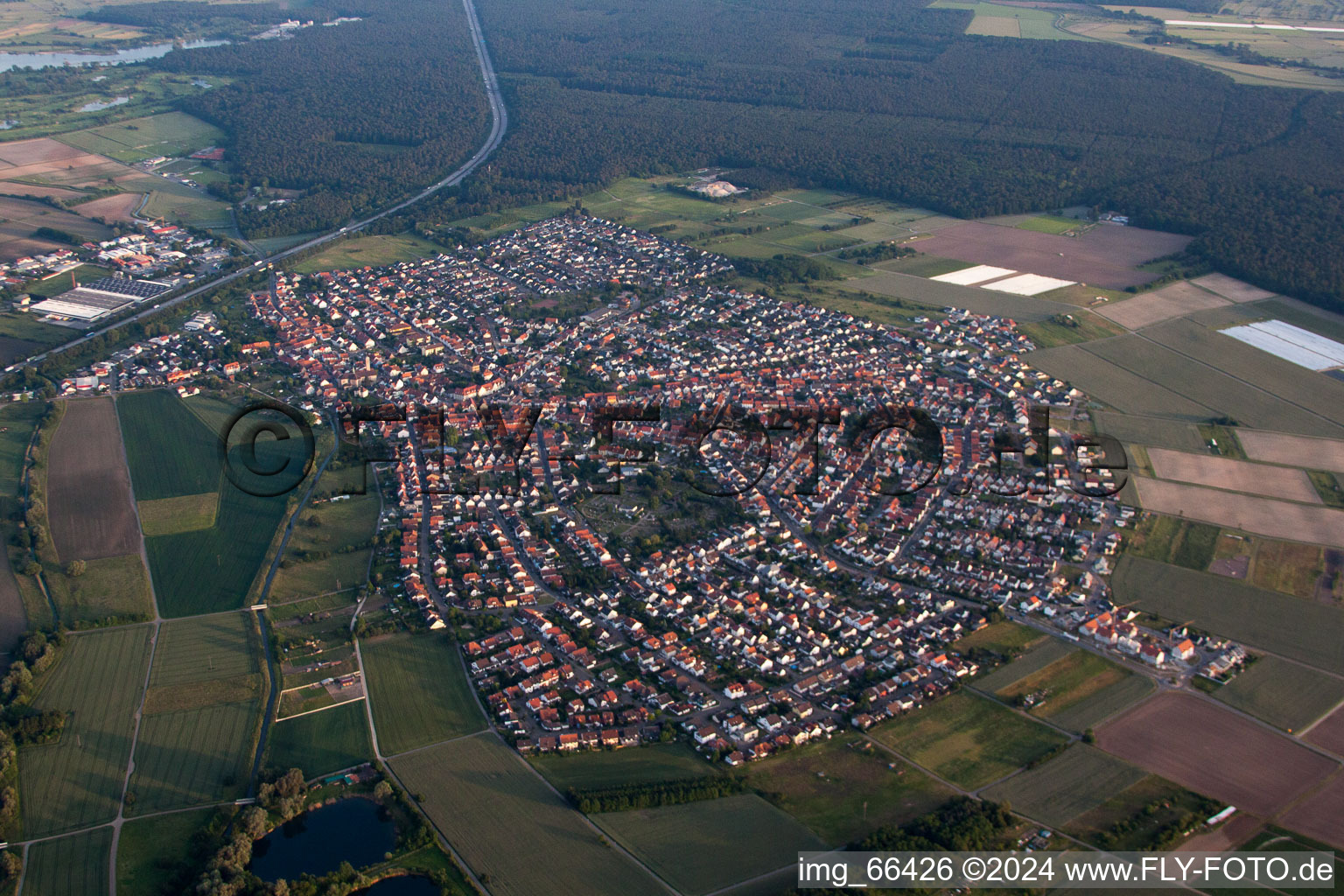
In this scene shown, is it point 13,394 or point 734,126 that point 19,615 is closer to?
point 13,394

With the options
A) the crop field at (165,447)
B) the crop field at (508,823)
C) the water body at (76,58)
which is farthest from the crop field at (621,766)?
the water body at (76,58)

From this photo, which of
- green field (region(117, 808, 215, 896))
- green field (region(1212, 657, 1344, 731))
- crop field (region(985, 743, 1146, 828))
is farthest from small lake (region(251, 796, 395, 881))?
green field (region(1212, 657, 1344, 731))

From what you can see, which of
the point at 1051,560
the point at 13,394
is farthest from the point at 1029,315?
the point at 13,394

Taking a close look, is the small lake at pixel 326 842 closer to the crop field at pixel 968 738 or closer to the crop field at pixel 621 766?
the crop field at pixel 621 766

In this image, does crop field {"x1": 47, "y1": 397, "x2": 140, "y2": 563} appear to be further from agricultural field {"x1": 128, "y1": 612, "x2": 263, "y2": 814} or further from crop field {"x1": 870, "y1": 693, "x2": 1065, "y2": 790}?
crop field {"x1": 870, "y1": 693, "x2": 1065, "y2": 790}

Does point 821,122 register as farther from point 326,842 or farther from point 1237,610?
point 326,842

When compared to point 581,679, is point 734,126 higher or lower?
higher
